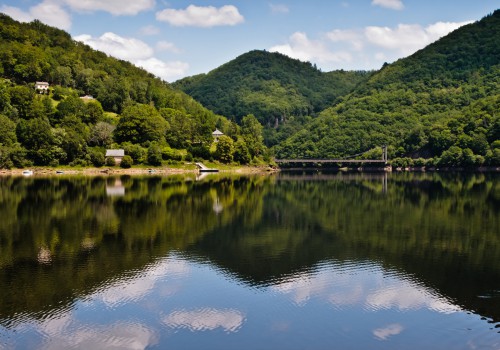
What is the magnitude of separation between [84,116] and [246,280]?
109285mm

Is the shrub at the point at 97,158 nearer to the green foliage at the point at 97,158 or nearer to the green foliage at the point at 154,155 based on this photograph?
the green foliage at the point at 97,158

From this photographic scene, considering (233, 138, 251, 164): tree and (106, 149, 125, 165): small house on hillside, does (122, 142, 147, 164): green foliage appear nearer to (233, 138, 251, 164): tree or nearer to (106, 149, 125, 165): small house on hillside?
(106, 149, 125, 165): small house on hillside

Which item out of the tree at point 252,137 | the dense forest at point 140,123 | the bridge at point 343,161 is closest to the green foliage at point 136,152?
the dense forest at point 140,123

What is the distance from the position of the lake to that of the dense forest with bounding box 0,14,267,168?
63.7 metres

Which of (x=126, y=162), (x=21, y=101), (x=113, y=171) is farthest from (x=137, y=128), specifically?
(x=21, y=101)

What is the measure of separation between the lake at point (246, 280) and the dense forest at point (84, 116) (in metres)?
63.7

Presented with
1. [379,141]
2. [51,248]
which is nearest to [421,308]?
[51,248]

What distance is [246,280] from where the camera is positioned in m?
23.7

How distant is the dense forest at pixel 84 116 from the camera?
338ft

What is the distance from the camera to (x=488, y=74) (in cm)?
19850

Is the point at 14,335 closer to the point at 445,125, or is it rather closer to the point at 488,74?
the point at 445,125

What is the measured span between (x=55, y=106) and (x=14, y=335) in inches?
4654

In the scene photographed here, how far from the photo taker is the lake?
57.2ft

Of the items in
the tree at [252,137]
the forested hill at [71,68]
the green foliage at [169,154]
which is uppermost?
the forested hill at [71,68]
